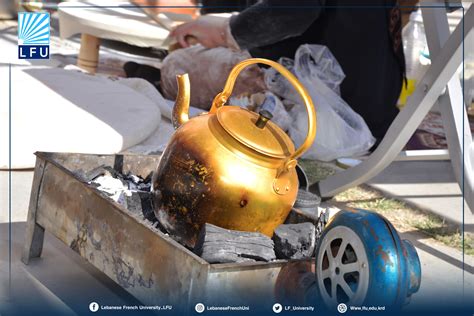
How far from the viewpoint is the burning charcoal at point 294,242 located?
7.82ft

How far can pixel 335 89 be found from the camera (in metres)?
4.77

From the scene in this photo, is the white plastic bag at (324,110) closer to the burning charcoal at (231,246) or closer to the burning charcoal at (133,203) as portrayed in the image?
the burning charcoal at (133,203)

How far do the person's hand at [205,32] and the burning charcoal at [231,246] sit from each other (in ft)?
9.13

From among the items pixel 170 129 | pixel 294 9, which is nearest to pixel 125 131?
pixel 170 129

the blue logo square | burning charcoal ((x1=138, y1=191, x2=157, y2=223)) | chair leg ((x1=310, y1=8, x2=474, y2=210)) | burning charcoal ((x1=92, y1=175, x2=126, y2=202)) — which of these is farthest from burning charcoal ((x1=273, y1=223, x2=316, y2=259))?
chair leg ((x1=310, y1=8, x2=474, y2=210))

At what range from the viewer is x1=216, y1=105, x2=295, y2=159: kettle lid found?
2.39m

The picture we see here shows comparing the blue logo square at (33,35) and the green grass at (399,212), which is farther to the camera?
the green grass at (399,212)

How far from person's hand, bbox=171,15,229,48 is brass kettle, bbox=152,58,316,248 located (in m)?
2.49

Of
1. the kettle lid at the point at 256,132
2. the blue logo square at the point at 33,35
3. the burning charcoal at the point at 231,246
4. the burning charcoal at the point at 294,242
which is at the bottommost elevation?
the burning charcoal at the point at 294,242

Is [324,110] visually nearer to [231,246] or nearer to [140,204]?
[140,204]

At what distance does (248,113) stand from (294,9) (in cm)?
209

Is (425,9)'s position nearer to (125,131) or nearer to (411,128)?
(411,128)

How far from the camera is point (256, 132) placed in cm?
244

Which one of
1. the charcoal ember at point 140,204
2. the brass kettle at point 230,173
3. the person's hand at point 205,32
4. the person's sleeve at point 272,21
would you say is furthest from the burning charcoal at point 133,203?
the person's hand at point 205,32
